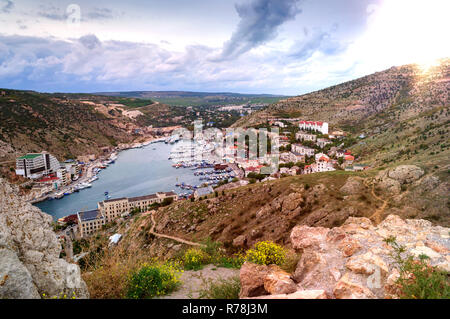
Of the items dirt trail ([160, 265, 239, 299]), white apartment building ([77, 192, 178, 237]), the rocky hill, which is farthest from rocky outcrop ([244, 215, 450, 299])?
the rocky hill

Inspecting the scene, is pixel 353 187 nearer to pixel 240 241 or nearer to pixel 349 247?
pixel 240 241

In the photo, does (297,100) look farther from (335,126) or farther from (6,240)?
(6,240)

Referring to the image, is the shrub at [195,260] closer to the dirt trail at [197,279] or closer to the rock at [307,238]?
the dirt trail at [197,279]

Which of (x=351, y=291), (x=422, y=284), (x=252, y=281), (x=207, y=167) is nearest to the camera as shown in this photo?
(x=422, y=284)

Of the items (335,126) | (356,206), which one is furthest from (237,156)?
(356,206)

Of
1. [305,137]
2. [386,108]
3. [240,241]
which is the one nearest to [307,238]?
[240,241]

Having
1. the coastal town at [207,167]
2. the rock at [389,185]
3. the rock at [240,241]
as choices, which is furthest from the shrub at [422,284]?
the coastal town at [207,167]

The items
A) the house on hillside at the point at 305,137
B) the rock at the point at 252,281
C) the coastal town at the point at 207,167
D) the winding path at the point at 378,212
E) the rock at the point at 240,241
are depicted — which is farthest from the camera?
the house on hillside at the point at 305,137
